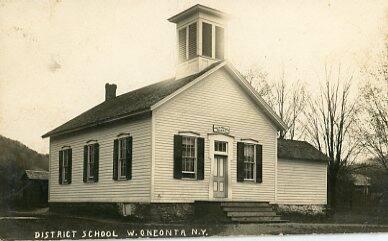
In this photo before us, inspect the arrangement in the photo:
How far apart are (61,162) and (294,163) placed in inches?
210

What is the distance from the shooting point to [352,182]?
41.4 feet

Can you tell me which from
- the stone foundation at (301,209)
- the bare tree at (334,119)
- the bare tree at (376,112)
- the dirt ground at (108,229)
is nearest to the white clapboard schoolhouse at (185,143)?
the stone foundation at (301,209)

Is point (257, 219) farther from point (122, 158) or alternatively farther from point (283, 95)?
point (122, 158)

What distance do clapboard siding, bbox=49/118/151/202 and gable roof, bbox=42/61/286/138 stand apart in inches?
9.4

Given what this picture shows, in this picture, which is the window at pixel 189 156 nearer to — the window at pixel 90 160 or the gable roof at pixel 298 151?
the window at pixel 90 160

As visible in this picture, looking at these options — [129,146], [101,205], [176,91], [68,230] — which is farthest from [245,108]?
[68,230]

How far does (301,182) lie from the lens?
1388cm

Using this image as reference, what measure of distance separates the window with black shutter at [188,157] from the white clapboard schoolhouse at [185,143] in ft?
0.06

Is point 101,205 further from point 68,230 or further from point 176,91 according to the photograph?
point 176,91

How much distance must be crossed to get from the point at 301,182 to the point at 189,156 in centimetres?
317

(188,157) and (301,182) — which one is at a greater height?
(188,157)

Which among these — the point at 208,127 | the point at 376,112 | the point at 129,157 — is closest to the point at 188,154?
the point at 208,127

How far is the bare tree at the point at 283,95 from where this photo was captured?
1205 cm

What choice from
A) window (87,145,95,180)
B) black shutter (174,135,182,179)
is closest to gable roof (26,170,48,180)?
window (87,145,95,180)
